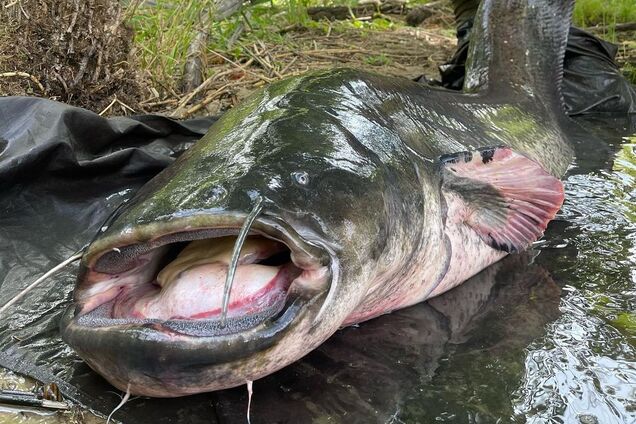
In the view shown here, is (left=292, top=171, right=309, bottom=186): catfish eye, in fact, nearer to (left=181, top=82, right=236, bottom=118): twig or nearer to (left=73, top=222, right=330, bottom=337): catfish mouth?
(left=73, top=222, right=330, bottom=337): catfish mouth

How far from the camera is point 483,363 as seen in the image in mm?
1816

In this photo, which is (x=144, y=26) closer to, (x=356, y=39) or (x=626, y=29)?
(x=356, y=39)

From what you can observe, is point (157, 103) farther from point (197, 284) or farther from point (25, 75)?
point (197, 284)

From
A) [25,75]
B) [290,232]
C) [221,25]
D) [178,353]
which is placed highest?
[290,232]

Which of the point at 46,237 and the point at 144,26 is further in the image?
the point at 144,26

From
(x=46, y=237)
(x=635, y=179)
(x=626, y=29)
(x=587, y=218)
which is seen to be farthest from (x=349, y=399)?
(x=626, y=29)

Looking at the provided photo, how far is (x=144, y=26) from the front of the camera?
4.79m

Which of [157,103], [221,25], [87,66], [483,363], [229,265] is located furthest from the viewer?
[221,25]

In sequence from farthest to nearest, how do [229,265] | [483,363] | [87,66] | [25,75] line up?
[87,66] → [25,75] → [483,363] → [229,265]

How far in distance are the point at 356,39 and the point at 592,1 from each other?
7.89 ft

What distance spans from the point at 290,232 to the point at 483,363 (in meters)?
0.69

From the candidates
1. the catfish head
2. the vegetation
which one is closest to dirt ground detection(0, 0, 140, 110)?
the catfish head

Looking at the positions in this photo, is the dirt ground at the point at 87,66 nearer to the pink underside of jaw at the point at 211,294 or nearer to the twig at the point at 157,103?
the twig at the point at 157,103

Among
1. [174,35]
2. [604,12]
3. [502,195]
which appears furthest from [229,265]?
[604,12]
